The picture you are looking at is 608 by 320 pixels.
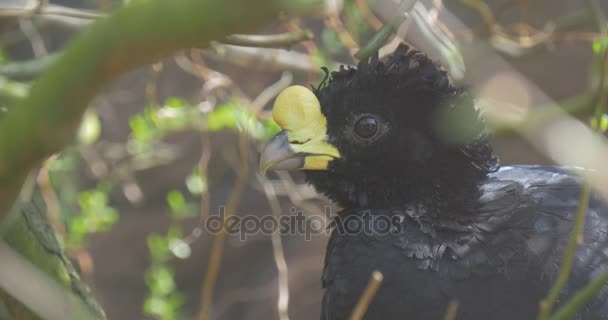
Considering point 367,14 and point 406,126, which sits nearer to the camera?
point 406,126

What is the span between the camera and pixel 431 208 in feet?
9.27

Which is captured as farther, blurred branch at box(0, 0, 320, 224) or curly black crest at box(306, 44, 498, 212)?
curly black crest at box(306, 44, 498, 212)

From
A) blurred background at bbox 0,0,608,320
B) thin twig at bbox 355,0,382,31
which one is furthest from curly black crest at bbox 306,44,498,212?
blurred background at bbox 0,0,608,320

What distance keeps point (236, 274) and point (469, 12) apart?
2857 millimetres

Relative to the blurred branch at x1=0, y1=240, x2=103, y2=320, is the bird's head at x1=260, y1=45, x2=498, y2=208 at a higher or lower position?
lower

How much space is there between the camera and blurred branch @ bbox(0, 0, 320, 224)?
1.14 m

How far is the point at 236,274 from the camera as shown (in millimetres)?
6910

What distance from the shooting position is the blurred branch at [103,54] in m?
1.14

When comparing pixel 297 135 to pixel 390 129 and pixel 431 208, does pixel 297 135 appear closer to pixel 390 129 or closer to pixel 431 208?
pixel 390 129

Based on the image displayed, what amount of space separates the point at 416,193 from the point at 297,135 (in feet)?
1.50

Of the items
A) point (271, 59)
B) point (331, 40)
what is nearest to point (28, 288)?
point (271, 59)

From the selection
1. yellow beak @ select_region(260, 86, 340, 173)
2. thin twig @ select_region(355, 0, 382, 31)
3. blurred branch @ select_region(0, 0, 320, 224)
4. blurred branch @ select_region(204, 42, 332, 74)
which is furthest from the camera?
blurred branch @ select_region(204, 42, 332, 74)

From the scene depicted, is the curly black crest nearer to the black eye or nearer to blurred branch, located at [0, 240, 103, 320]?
the black eye

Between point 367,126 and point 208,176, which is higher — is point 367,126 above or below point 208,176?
above
